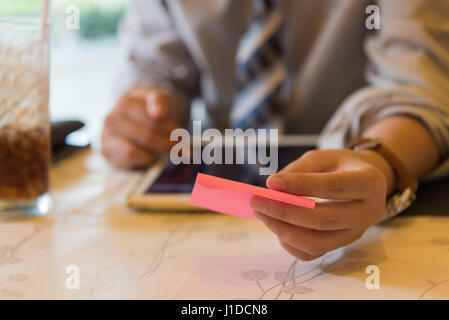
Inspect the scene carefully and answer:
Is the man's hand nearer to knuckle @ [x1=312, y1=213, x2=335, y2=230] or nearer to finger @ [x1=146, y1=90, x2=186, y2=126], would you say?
finger @ [x1=146, y1=90, x2=186, y2=126]

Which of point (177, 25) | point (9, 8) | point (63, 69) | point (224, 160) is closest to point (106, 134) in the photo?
point (224, 160)

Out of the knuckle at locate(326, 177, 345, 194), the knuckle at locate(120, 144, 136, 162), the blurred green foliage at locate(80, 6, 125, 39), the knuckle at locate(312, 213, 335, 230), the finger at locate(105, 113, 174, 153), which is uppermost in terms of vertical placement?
the blurred green foliage at locate(80, 6, 125, 39)

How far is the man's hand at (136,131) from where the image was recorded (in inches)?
27.4

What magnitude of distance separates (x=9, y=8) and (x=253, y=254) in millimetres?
3007

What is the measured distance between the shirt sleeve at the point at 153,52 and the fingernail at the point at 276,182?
1.95 ft

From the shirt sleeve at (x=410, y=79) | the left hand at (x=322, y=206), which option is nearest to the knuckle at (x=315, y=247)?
the left hand at (x=322, y=206)

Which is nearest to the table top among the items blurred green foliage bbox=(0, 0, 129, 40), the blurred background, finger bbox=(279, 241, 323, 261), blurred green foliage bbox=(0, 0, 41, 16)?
finger bbox=(279, 241, 323, 261)

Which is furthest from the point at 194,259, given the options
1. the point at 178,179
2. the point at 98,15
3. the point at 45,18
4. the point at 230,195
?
the point at 98,15

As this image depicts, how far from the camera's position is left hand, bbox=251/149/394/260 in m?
0.36

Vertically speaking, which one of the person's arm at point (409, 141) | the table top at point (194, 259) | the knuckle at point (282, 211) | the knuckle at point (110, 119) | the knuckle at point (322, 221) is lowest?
the table top at point (194, 259)

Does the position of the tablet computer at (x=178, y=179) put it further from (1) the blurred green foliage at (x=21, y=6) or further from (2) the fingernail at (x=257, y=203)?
(1) the blurred green foliage at (x=21, y=6)

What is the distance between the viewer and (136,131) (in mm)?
711
